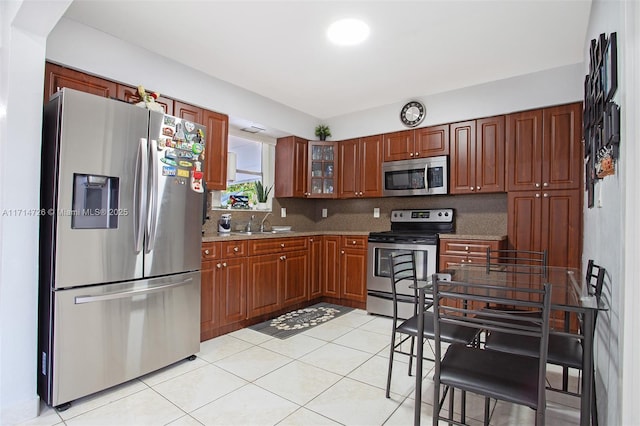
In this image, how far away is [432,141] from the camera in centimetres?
396

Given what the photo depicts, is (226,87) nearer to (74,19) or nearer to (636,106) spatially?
(74,19)

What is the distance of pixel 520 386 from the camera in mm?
1343

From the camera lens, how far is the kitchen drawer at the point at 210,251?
3.03m

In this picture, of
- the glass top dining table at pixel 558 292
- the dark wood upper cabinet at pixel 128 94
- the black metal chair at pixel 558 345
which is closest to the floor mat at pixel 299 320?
the glass top dining table at pixel 558 292

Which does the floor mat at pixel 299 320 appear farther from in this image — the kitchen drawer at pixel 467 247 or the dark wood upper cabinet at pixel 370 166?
the dark wood upper cabinet at pixel 370 166

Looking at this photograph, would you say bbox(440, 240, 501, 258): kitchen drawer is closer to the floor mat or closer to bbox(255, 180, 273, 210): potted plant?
the floor mat

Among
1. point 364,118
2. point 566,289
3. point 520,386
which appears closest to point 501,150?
point 364,118

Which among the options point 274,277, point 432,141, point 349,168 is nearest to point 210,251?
point 274,277

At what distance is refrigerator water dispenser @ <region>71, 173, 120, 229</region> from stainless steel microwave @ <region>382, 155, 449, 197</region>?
9.89ft

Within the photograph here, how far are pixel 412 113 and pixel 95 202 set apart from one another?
3383mm

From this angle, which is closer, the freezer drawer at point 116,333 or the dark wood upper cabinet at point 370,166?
the freezer drawer at point 116,333

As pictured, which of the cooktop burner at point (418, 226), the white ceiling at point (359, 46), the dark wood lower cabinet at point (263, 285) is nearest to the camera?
the white ceiling at point (359, 46)

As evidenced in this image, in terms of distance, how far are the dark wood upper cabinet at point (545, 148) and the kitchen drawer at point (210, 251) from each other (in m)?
2.98

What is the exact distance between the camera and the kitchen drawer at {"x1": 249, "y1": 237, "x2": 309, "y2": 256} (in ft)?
11.6
